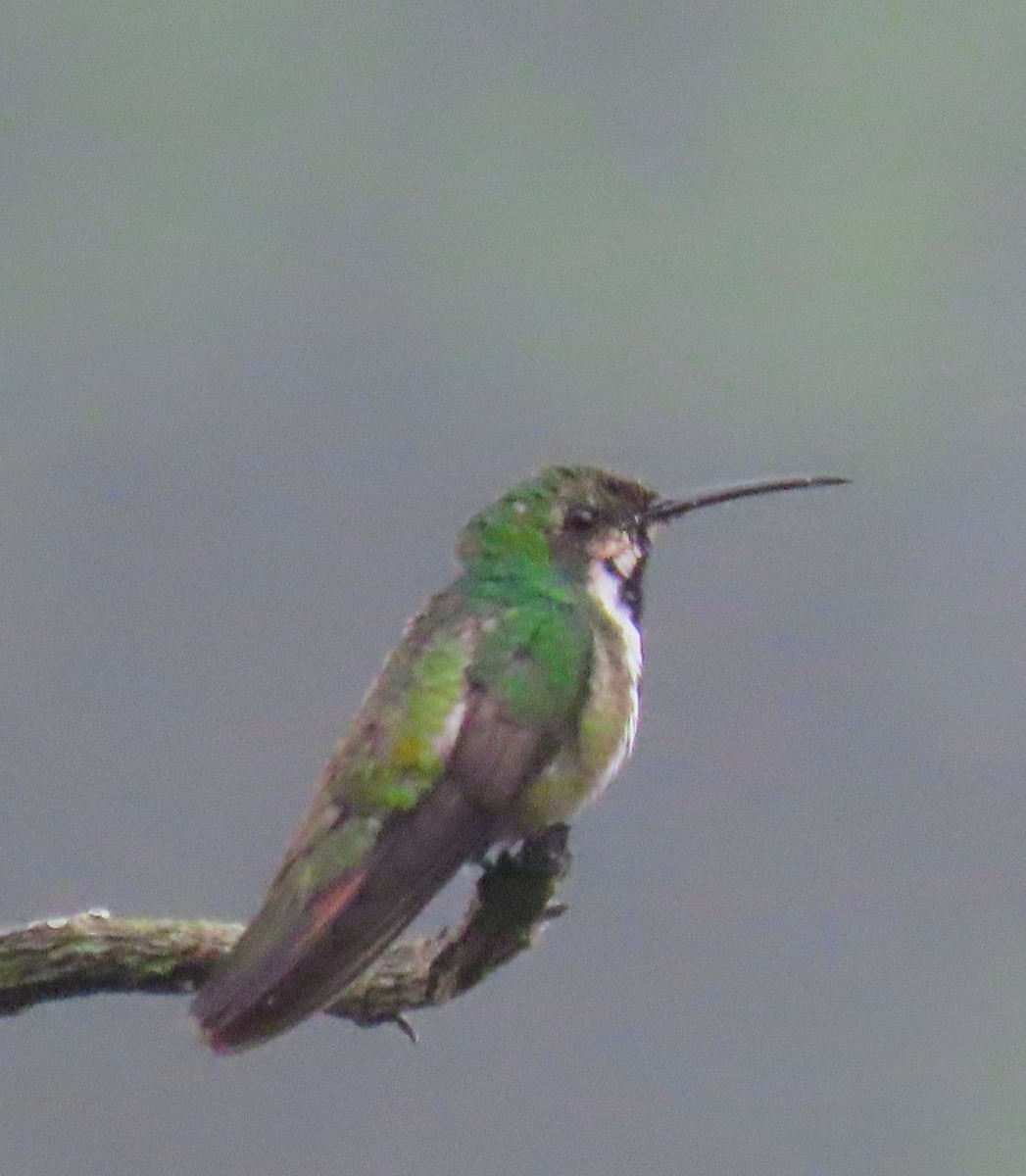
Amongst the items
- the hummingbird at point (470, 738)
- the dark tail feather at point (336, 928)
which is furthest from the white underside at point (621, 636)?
the dark tail feather at point (336, 928)

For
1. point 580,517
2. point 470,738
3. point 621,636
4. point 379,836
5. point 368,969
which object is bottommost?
point 368,969

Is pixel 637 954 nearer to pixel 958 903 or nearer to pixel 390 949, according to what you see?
pixel 958 903

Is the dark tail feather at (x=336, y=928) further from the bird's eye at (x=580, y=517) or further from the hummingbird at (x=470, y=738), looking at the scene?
the bird's eye at (x=580, y=517)

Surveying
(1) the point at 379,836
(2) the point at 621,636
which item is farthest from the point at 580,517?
(1) the point at 379,836

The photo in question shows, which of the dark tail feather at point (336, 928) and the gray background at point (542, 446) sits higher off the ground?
the gray background at point (542, 446)

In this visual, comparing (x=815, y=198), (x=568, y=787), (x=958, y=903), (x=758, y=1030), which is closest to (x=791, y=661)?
(x=958, y=903)

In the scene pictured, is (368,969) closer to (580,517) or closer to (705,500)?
(580,517)
